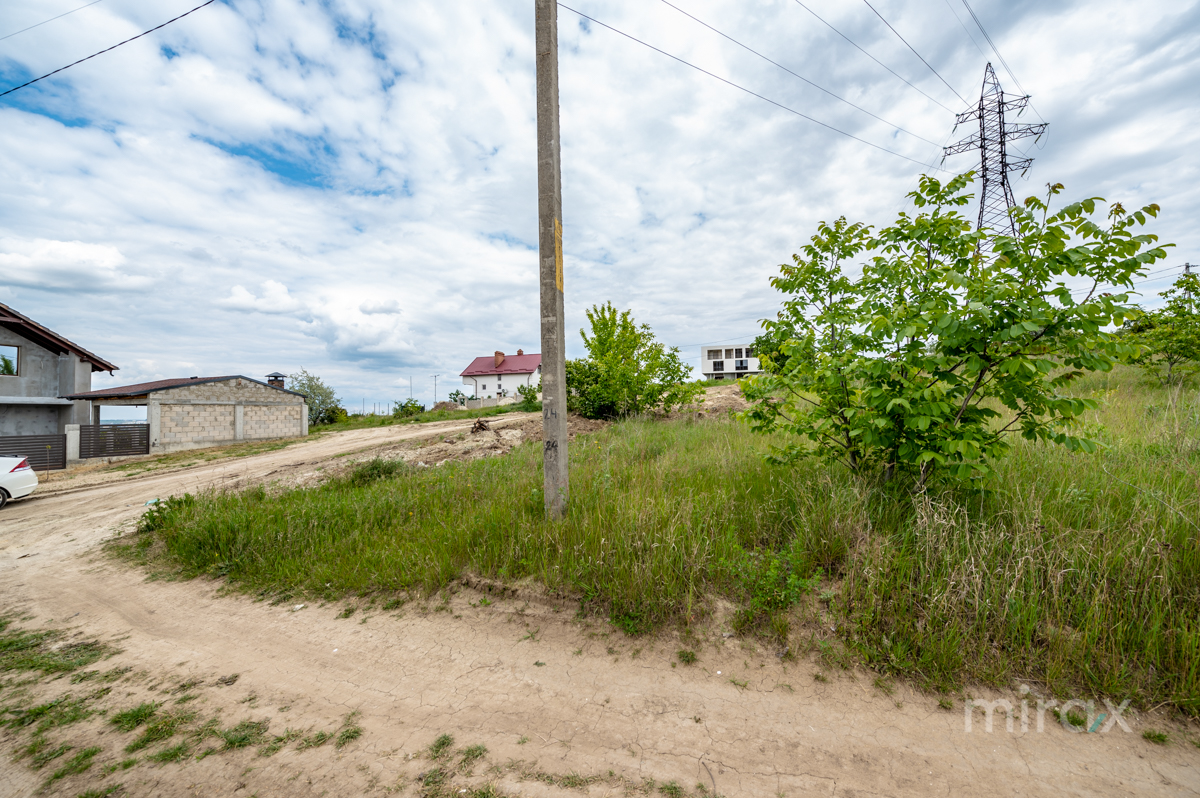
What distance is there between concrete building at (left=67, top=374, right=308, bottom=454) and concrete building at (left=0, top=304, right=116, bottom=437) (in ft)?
2.39

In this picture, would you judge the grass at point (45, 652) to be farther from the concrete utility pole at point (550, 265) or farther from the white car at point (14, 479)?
the white car at point (14, 479)

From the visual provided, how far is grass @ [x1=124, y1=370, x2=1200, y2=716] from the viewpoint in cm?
296

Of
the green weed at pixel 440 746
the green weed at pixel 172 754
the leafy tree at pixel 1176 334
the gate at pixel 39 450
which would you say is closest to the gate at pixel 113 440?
the gate at pixel 39 450

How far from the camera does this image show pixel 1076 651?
9.45 ft

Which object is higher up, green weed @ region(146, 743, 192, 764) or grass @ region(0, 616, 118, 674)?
green weed @ region(146, 743, 192, 764)

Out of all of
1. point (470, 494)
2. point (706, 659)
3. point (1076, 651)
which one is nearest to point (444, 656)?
point (706, 659)

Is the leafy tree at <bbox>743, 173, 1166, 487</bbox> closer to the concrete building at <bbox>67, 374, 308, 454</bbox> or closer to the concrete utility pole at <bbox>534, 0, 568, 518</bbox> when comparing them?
the concrete utility pole at <bbox>534, 0, 568, 518</bbox>

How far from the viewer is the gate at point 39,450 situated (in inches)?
705

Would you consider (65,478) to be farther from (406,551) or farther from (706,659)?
(706,659)

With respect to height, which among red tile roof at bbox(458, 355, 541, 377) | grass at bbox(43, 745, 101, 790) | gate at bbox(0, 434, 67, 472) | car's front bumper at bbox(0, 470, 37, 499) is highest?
red tile roof at bbox(458, 355, 541, 377)

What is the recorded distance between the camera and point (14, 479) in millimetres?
11648

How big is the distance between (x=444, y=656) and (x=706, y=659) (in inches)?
76.2

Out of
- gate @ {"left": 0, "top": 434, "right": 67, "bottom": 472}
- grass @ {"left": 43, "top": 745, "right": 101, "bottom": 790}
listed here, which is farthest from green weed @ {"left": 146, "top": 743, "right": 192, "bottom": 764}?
gate @ {"left": 0, "top": 434, "right": 67, "bottom": 472}

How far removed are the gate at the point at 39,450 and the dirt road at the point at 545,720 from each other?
74.3 ft
